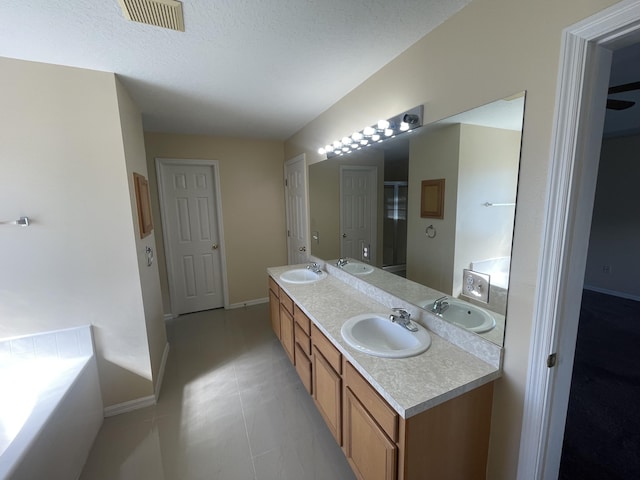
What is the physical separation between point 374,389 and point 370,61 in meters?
1.83

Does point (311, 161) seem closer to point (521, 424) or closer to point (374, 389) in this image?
point (374, 389)

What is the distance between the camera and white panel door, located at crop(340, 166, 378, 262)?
212 cm

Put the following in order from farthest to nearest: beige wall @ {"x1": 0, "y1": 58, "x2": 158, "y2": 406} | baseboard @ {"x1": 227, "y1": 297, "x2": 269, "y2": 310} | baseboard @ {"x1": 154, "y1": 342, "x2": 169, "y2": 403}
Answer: baseboard @ {"x1": 227, "y1": 297, "x2": 269, "y2": 310}
baseboard @ {"x1": 154, "y1": 342, "x2": 169, "y2": 403}
beige wall @ {"x1": 0, "y1": 58, "x2": 158, "y2": 406}

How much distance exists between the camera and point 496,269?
121 centimetres

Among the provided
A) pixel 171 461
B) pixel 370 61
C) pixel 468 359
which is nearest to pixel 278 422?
pixel 171 461

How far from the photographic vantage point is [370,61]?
1.68 m

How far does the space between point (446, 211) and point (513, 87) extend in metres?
0.61

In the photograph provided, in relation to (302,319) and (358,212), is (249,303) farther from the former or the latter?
(358,212)

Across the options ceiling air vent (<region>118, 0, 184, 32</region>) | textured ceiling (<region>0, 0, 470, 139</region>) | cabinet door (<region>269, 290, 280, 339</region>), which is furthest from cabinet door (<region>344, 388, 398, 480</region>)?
ceiling air vent (<region>118, 0, 184, 32</region>)

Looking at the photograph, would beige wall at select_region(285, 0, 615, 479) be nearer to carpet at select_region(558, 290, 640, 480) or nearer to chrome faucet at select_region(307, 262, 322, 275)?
carpet at select_region(558, 290, 640, 480)

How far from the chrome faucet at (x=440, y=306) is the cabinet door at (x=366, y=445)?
0.63 m

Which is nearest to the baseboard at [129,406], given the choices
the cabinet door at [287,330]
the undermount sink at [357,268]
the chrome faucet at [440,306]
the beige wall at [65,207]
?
the beige wall at [65,207]

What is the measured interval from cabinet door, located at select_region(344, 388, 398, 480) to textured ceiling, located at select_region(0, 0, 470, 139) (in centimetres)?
182

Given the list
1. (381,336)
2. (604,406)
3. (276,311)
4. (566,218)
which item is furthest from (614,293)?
(276,311)
